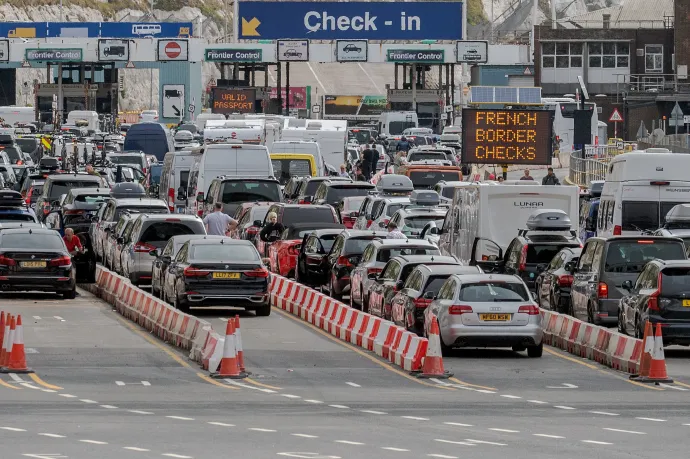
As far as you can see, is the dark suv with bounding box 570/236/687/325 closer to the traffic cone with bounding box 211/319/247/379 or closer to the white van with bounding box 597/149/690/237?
the white van with bounding box 597/149/690/237

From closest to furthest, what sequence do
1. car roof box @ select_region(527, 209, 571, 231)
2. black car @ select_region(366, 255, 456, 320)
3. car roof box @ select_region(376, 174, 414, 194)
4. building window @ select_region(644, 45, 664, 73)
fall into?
black car @ select_region(366, 255, 456, 320)
car roof box @ select_region(527, 209, 571, 231)
car roof box @ select_region(376, 174, 414, 194)
building window @ select_region(644, 45, 664, 73)

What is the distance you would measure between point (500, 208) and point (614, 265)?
658cm

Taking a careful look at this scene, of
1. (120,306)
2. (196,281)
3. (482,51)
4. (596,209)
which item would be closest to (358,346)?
(196,281)

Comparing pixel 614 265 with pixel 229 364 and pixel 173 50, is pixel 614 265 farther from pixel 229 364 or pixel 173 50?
pixel 173 50

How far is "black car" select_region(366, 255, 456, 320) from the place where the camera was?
29219mm

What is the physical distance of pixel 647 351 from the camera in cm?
2327

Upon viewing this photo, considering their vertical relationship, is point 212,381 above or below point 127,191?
below

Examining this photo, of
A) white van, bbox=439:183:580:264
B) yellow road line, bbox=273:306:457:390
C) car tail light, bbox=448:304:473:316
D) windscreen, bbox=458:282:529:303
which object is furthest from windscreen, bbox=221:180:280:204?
car tail light, bbox=448:304:473:316

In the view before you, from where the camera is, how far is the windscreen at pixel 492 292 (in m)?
26.1

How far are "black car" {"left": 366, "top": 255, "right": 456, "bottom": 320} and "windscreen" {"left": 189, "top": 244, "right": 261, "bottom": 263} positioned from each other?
7.51 ft

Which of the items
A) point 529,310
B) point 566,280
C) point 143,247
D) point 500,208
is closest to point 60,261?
point 143,247

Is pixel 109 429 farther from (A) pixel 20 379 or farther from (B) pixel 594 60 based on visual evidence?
(B) pixel 594 60

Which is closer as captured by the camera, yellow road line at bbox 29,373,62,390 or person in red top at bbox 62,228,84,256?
yellow road line at bbox 29,373,62,390

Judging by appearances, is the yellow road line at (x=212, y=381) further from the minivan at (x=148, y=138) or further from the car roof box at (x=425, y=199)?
the minivan at (x=148, y=138)
